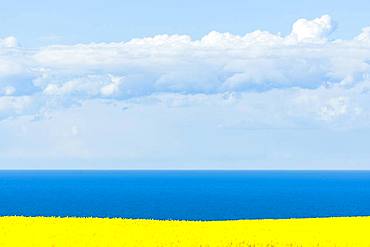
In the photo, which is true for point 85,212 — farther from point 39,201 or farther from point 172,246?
point 172,246

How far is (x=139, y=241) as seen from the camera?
22500 mm

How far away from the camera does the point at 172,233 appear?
2428 centimetres

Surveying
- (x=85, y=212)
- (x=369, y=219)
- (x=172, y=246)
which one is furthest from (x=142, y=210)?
(x=172, y=246)

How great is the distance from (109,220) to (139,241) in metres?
6.77

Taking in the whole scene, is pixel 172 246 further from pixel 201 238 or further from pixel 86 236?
pixel 86 236

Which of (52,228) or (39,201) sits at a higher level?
(52,228)

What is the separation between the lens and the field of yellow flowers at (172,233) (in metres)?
22.6

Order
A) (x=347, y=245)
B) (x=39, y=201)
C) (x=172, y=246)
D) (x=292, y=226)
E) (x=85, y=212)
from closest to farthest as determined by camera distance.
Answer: (x=172, y=246)
(x=347, y=245)
(x=292, y=226)
(x=85, y=212)
(x=39, y=201)

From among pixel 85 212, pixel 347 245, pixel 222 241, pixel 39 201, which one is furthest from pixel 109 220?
pixel 39 201

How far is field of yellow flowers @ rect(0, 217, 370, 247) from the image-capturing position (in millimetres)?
22562

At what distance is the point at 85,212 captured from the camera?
15938 cm

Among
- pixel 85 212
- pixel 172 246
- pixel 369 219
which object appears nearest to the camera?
pixel 172 246

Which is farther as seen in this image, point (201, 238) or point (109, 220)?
point (109, 220)

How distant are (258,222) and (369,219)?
5326 millimetres
